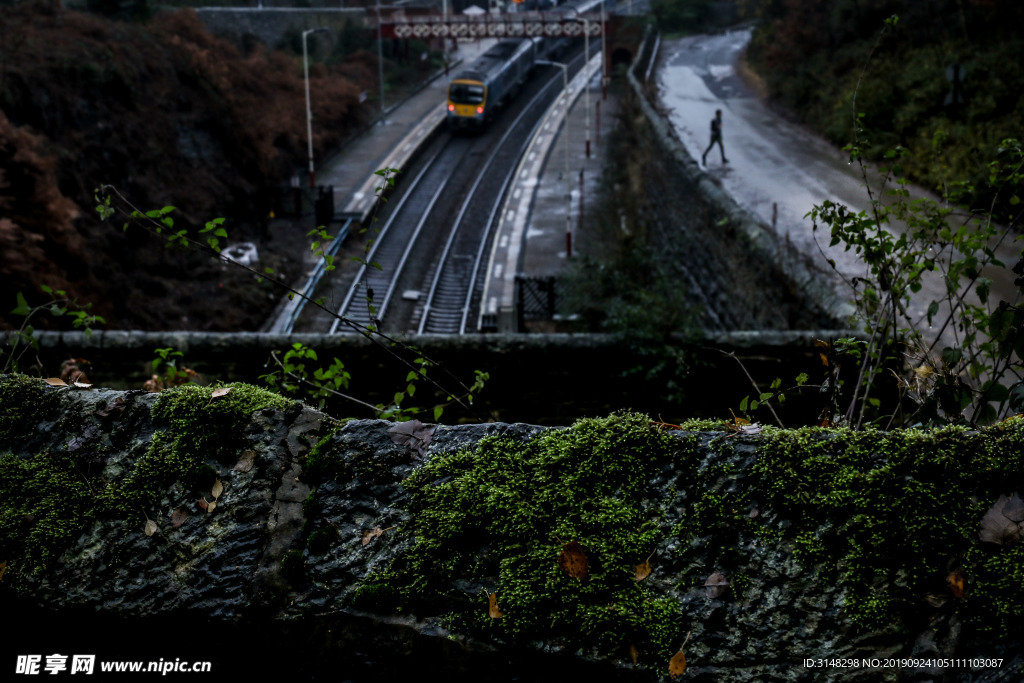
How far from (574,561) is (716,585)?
41cm

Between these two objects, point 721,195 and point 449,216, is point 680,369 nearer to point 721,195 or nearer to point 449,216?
point 721,195

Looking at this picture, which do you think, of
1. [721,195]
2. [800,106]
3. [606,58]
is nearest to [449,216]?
[800,106]

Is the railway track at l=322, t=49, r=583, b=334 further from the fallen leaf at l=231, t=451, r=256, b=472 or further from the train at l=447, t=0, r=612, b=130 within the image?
the fallen leaf at l=231, t=451, r=256, b=472

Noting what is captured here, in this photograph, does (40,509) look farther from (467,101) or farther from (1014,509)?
(467,101)

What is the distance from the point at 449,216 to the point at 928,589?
27.2m

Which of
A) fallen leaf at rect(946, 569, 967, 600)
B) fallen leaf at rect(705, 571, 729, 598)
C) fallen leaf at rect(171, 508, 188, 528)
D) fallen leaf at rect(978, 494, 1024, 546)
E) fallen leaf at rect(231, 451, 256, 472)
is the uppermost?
fallen leaf at rect(978, 494, 1024, 546)

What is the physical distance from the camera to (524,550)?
2420mm

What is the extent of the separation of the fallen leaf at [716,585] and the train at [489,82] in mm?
34584

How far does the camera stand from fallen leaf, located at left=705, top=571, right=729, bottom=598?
2.29 metres

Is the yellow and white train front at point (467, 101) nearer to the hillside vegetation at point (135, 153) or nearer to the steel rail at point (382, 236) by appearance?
the steel rail at point (382, 236)

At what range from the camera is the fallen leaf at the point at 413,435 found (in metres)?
2.73

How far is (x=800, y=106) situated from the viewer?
24781mm

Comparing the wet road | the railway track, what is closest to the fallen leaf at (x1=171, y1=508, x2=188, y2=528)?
the wet road

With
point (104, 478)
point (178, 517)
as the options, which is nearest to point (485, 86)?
point (104, 478)
